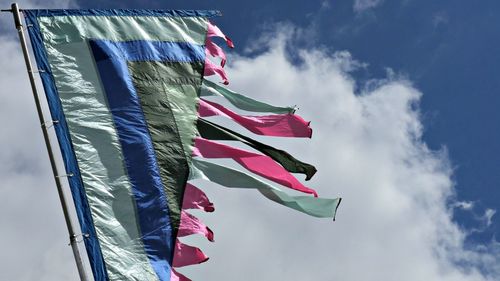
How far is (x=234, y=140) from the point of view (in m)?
20.3

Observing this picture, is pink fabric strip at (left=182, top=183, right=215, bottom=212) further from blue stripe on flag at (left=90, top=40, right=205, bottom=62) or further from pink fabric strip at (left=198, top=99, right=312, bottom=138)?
blue stripe on flag at (left=90, top=40, right=205, bottom=62)

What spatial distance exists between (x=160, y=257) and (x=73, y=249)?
1867 mm

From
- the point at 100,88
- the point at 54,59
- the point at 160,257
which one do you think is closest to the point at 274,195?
the point at 160,257

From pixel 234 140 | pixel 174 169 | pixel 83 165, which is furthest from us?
pixel 234 140

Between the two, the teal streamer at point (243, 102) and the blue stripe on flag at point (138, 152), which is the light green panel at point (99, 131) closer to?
the blue stripe on flag at point (138, 152)

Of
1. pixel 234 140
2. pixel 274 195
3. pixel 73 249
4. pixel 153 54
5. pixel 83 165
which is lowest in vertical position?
pixel 73 249

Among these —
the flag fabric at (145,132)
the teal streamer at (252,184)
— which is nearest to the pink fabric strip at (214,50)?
the flag fabric at (145,132)

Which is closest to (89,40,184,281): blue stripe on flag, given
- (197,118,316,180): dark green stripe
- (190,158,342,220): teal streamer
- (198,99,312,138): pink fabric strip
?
(190,158,342,220): teal streamer

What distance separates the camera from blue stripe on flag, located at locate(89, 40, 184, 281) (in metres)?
17.5

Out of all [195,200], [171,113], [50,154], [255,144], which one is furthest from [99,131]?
[255,144]

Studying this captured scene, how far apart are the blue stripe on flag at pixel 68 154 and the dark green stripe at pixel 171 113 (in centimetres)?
196

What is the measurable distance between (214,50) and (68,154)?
6345mm

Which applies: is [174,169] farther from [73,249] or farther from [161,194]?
[73,249]

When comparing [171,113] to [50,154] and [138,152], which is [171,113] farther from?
[50,154]
